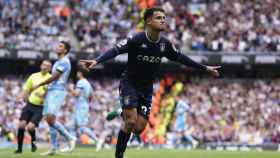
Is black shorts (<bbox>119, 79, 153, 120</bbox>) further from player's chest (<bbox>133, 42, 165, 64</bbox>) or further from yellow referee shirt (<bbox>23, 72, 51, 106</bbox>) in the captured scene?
yellow referee shirt (<bbox>23, 72, 51, 106</bbox>)

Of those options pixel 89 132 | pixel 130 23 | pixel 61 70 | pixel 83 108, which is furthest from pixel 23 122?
pixel 130 23

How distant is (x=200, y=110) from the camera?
113 feet

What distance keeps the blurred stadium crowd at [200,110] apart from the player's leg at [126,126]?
1795 centimetres

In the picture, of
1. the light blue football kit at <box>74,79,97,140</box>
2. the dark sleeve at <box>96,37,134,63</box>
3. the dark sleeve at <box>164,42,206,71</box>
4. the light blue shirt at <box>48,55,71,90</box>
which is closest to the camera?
the dark sleeve at <box>96,37,134,63</box>

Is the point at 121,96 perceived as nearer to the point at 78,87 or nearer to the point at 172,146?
the point at 78,87

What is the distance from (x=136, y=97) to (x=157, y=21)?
1.40 m

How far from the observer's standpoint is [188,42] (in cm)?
3569

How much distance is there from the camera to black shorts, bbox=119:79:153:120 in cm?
1238

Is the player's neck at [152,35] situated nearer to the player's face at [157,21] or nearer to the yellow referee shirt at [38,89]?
the player's face at [157,21]

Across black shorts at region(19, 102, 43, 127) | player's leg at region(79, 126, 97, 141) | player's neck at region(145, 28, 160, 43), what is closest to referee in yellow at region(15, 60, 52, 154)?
black shorts at region(19, 102, 43, 127)

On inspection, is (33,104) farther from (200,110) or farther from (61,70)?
(200,110)

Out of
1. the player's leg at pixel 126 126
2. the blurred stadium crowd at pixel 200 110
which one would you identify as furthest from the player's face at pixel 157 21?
the blurred stadium crowd at pixel 200 110

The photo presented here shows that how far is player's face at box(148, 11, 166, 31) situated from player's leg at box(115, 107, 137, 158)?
4.89ft

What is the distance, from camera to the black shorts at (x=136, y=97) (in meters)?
12.4
